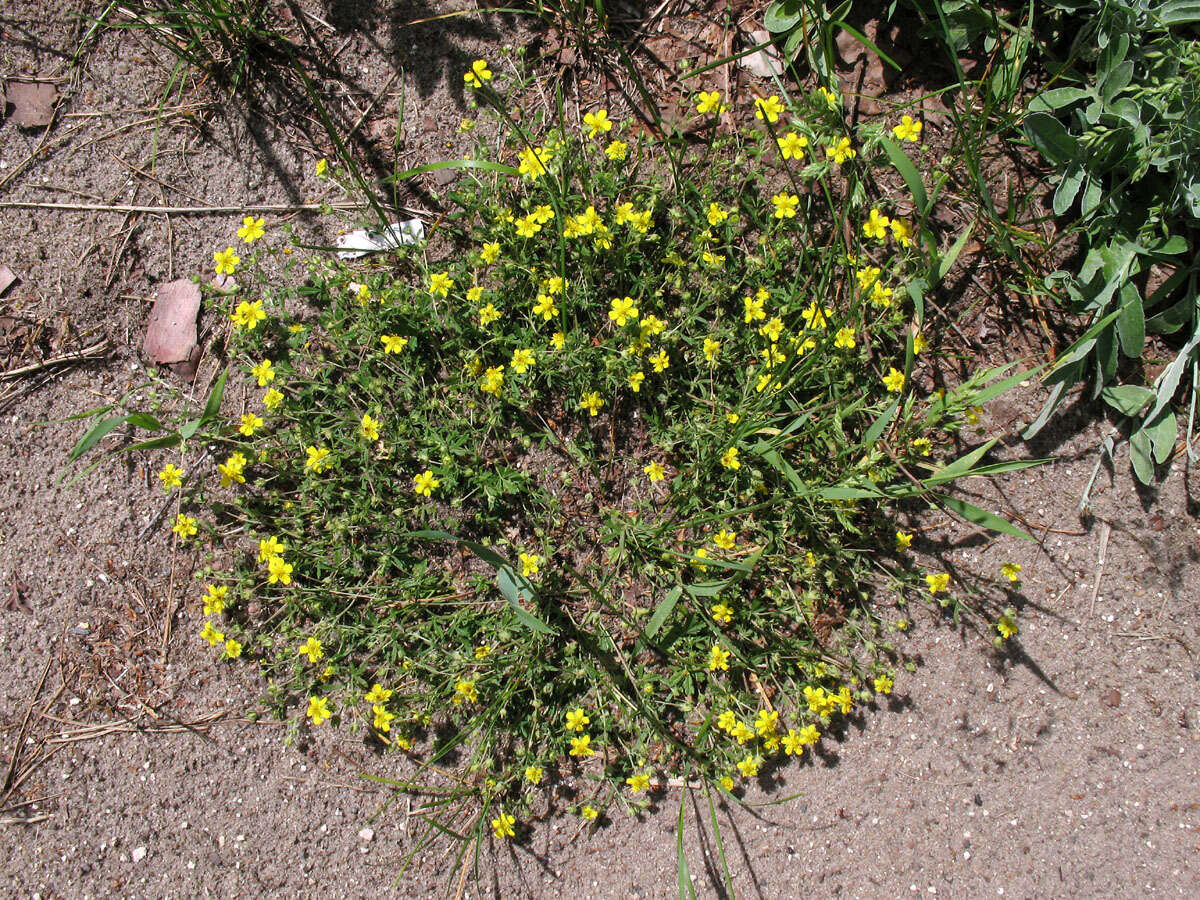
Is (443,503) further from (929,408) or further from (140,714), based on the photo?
(929,408)

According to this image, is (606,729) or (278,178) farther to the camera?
(278,178)

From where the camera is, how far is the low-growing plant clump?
3.05 meters

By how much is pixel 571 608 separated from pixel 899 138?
2.39 m

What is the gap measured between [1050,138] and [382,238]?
278 centimetres

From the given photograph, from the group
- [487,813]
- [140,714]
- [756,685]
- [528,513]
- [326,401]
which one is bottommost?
[487,813]

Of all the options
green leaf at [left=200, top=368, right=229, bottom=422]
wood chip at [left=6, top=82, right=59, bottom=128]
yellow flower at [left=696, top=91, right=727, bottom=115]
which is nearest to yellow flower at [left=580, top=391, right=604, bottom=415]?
yellow flower at [left=696, top=91, right=727, bottom=115]

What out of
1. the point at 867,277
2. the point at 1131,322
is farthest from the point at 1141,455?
the point at 867,277

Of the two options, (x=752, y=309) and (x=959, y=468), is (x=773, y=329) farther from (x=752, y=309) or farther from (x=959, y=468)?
(x=959, y=468)

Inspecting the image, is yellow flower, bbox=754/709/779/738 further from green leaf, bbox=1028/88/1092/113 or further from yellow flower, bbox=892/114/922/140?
green leaf, bbox=1028/88/1092/113

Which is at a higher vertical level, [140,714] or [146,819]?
[140,714]

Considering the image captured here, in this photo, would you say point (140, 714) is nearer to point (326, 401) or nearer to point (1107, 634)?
point (326, 401)

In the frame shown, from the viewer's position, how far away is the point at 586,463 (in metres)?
3.17

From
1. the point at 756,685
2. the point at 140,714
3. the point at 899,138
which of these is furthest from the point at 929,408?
the point at 140,714

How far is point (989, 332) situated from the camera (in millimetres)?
3270
